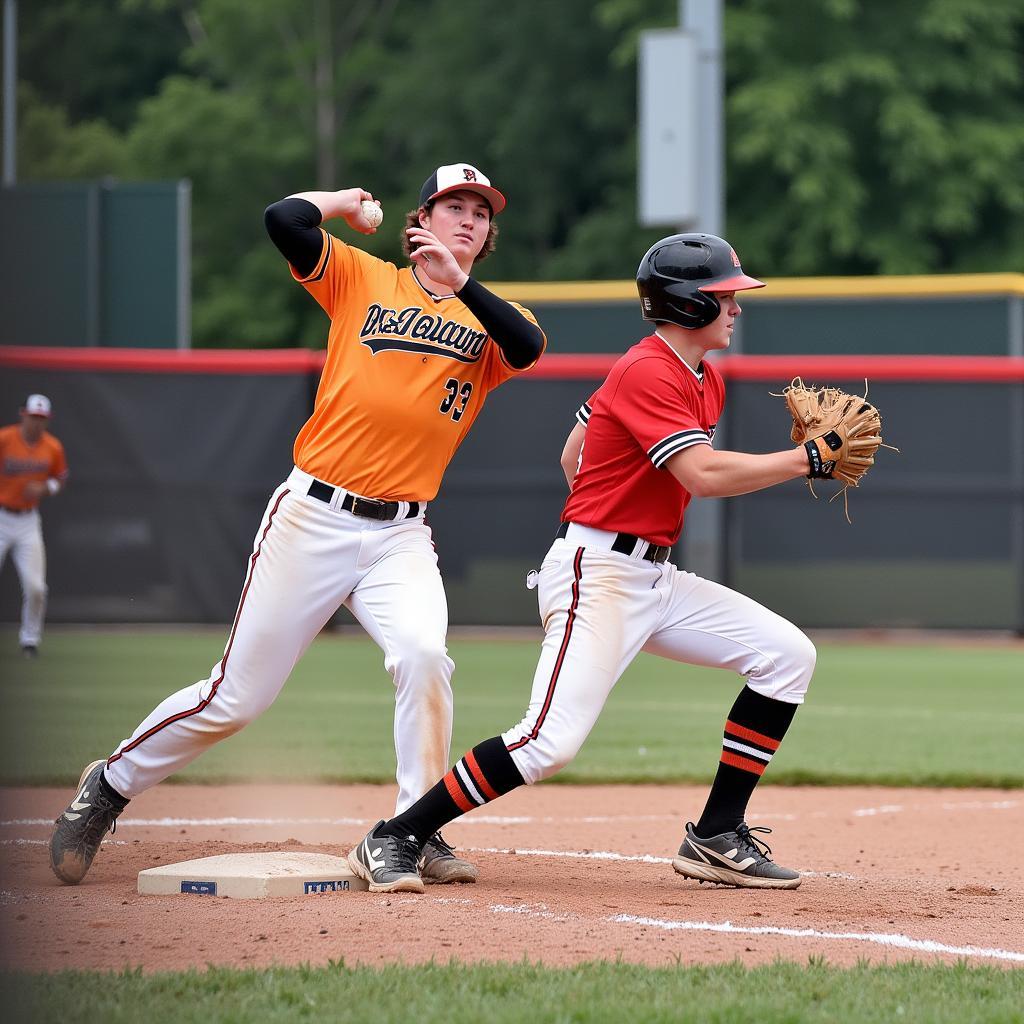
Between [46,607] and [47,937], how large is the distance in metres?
9.63

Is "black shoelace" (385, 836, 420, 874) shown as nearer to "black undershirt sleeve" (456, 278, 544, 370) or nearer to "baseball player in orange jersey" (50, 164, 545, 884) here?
"baseball player in orange jersey" (50, 164, 545, 884)

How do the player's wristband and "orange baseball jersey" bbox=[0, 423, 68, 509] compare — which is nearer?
the player's wristband

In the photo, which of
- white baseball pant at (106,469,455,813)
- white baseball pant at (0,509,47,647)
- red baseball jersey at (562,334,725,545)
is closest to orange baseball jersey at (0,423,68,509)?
white baseball pant at (0,509,47,647)

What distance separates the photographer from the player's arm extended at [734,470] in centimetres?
427

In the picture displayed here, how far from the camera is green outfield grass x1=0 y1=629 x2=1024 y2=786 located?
7781 millimetres

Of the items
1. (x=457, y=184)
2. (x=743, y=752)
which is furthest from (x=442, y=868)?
(x=457, y=184)

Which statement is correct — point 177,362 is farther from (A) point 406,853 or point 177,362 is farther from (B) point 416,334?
(A) point 406,853

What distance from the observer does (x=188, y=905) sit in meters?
4.38

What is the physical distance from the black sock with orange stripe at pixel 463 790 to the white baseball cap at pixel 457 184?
1.51m

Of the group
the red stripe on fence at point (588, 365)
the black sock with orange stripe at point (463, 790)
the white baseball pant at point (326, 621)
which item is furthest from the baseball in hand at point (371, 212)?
the red stripe on fence at point (588, 365)

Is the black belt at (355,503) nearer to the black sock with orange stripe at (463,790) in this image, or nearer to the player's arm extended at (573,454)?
the player's arm extended at (573,454)

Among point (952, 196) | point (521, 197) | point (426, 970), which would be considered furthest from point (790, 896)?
point (521, 197)

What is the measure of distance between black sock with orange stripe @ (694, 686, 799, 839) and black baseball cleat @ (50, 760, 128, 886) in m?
1.71

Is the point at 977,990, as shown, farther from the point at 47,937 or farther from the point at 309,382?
the point at 309,382
